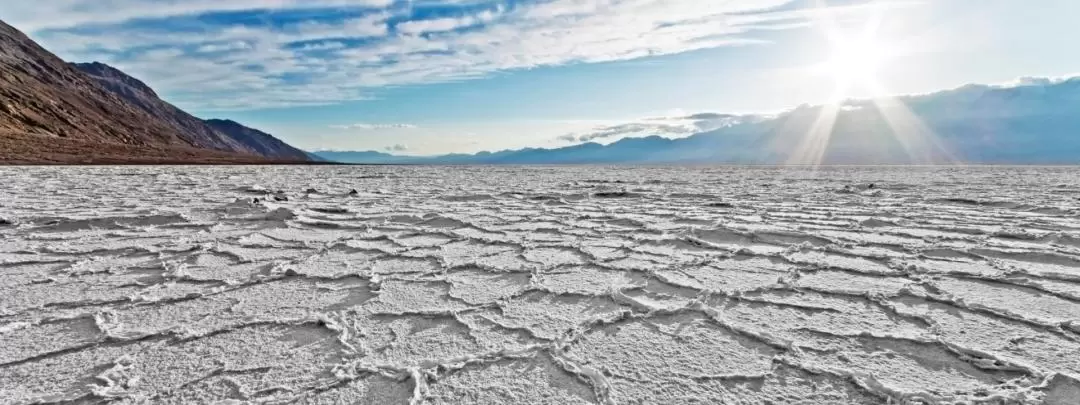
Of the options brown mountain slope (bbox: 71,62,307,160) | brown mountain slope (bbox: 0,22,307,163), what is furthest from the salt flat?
brown mountain slope (bbox: 71,62,307,160)

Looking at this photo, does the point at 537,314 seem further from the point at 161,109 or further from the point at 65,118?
the point at 161,109

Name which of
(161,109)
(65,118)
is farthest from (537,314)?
(161,109)

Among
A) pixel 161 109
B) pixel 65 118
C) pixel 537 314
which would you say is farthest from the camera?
pixel 161 109

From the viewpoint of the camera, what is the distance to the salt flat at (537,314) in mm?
1725

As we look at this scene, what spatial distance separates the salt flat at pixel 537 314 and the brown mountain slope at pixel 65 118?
80.7 feet

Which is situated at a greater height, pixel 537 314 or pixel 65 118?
pixel 65 118

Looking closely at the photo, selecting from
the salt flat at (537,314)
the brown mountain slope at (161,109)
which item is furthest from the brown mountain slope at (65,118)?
the brown mountain slope at (161,109)

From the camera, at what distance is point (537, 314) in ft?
8.07

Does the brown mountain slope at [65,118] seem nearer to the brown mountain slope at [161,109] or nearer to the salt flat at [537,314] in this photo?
the salt flat at [537,314]

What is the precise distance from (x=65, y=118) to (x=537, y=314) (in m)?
66.3

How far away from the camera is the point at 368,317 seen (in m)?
2.40

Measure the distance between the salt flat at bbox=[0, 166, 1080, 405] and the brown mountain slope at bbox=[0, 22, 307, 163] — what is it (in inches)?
968

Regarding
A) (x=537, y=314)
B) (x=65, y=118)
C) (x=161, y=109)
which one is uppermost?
(x=161, y=109)

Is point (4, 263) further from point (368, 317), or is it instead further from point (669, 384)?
point (669, 384)
